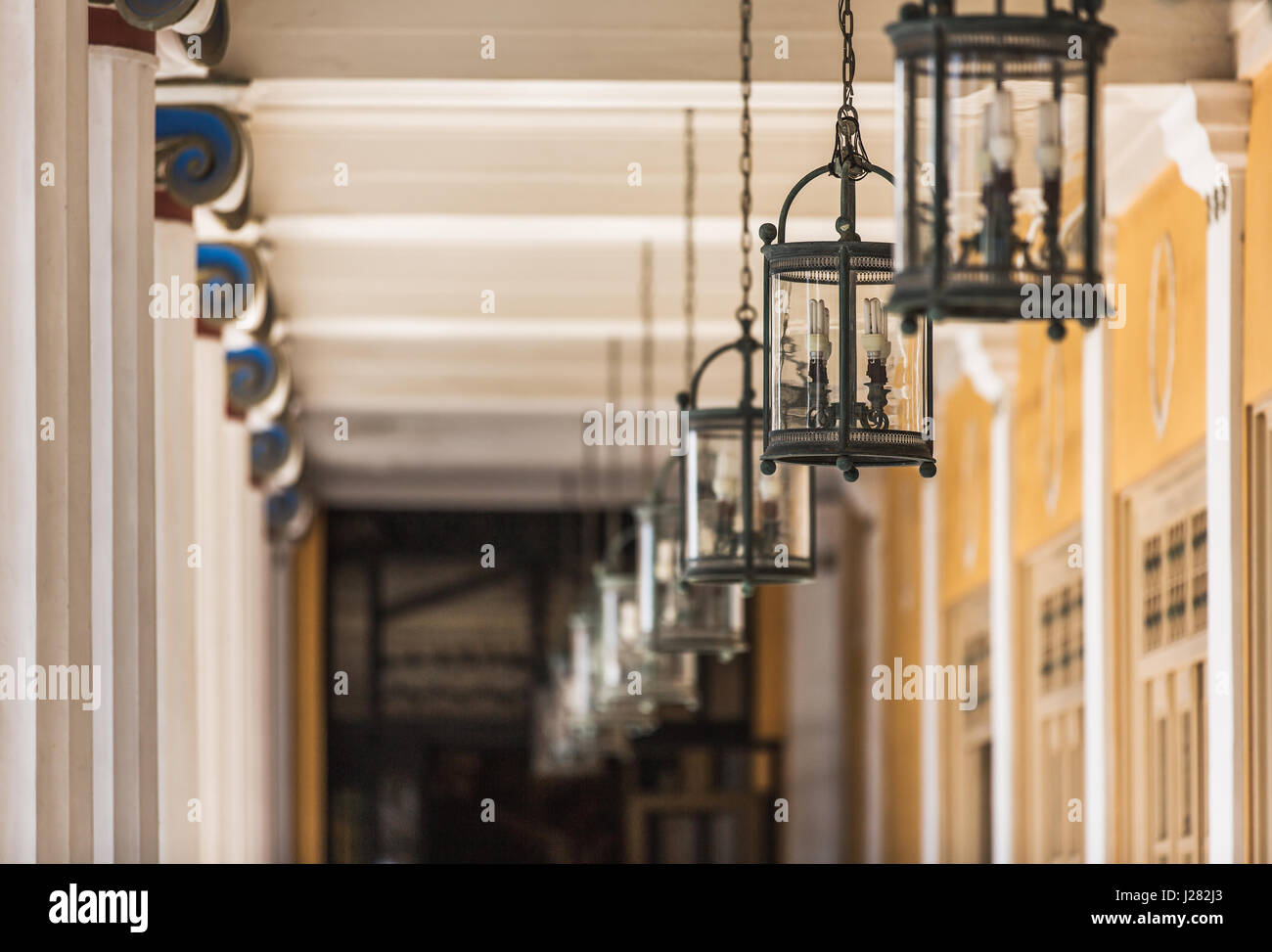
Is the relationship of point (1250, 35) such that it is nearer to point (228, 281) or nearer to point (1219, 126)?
point (1219, 126)

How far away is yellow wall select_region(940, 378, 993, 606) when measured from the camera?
39.5 feet

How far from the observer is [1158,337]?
26.9 ft

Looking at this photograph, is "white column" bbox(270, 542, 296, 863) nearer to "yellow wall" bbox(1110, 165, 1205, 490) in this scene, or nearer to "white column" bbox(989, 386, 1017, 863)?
"white column" bbox(989, 386, 1017, 863)

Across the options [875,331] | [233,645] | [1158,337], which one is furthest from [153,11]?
[233,645]

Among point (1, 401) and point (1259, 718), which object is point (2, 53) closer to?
point (1, 401)

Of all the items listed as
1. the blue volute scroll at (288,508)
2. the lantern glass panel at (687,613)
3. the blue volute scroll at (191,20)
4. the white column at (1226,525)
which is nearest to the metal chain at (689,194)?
the lantern glass panel at (687,613)

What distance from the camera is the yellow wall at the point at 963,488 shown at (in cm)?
1203

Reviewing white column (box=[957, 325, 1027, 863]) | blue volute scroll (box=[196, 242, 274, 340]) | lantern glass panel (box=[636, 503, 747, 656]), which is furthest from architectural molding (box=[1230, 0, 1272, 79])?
blue volute scroll (box=[196, 242, 274, 340])

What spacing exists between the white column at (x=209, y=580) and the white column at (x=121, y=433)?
3.39 m

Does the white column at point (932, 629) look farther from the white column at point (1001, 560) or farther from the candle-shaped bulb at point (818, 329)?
the candle-shaped bulb at point (818, 329)

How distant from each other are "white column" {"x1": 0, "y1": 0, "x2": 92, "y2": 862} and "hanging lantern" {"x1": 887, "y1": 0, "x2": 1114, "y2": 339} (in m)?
2.19

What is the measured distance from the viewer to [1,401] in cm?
480

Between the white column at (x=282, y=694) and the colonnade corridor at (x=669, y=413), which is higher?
the colonnade corridor at (x=669, y=413)
